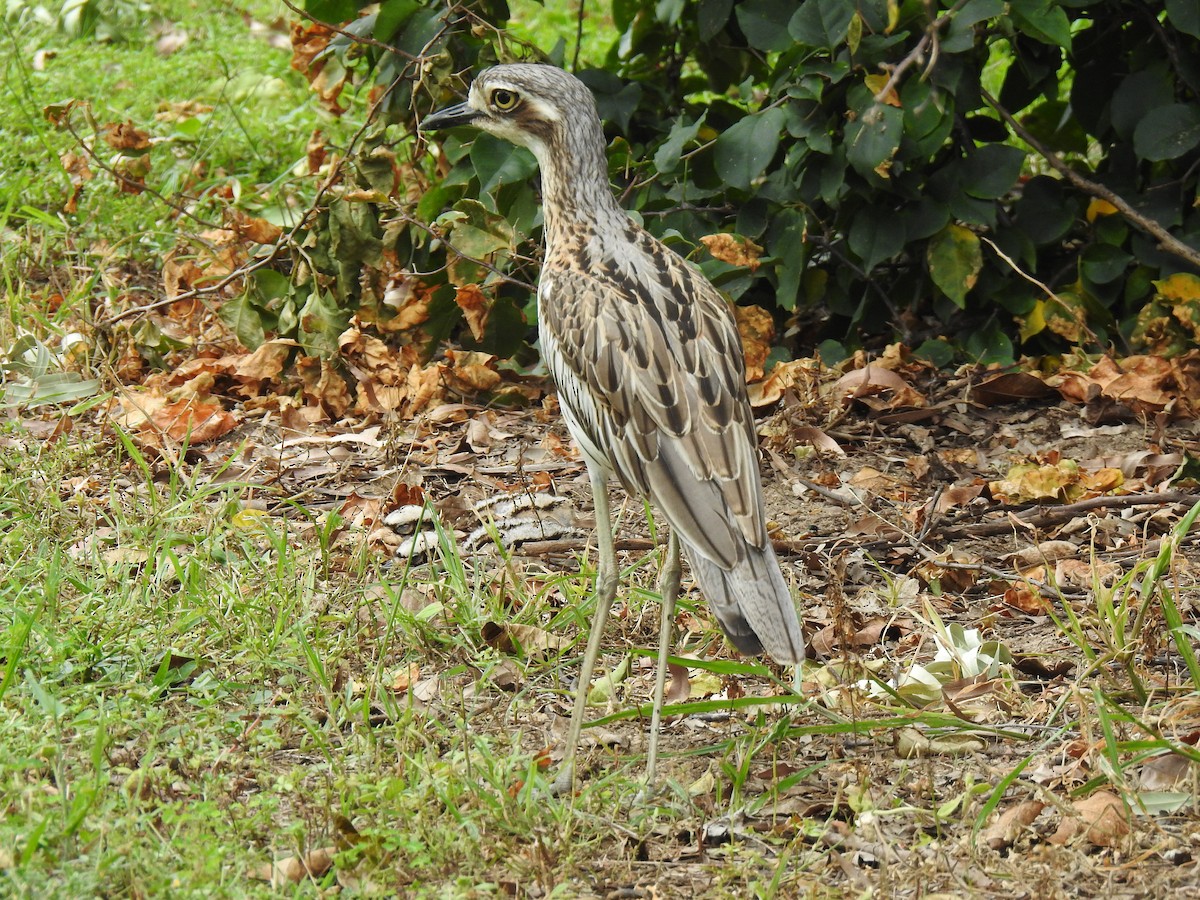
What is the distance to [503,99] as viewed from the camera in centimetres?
439

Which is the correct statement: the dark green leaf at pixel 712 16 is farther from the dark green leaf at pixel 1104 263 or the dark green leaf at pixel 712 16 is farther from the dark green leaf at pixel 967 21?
the dark green leaf at pixel 1104 263

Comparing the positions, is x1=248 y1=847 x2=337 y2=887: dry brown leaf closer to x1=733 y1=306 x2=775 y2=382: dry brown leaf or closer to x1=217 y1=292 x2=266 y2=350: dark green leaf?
x1=733 y1=306 x2=775 y2=382: dry brown leaf

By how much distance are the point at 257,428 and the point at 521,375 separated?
3.61 feet

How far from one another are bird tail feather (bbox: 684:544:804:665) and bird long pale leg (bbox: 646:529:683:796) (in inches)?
11.1

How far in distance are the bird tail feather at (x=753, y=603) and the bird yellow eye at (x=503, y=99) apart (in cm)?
155

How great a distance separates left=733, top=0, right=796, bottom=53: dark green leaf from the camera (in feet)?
18.1

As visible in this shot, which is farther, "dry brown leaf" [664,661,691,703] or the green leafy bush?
the green leafy bush

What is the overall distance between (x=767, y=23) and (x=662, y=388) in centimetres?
229

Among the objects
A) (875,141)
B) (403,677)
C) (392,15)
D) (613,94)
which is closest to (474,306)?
(613,94)

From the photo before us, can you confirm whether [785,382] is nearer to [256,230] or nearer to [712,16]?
[712,16]

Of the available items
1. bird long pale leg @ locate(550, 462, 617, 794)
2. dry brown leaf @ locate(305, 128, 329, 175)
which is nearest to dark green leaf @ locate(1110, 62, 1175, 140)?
bird long pale leg @ locate(550, 462, 617, 794)

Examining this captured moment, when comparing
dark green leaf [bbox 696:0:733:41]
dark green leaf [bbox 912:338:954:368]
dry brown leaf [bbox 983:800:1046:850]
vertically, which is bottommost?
dark green leaf [bbox 912:338:954:368]

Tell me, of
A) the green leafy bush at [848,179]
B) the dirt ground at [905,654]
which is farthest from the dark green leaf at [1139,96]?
the dirt ground at [905,654]

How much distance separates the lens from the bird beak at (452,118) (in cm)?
450
